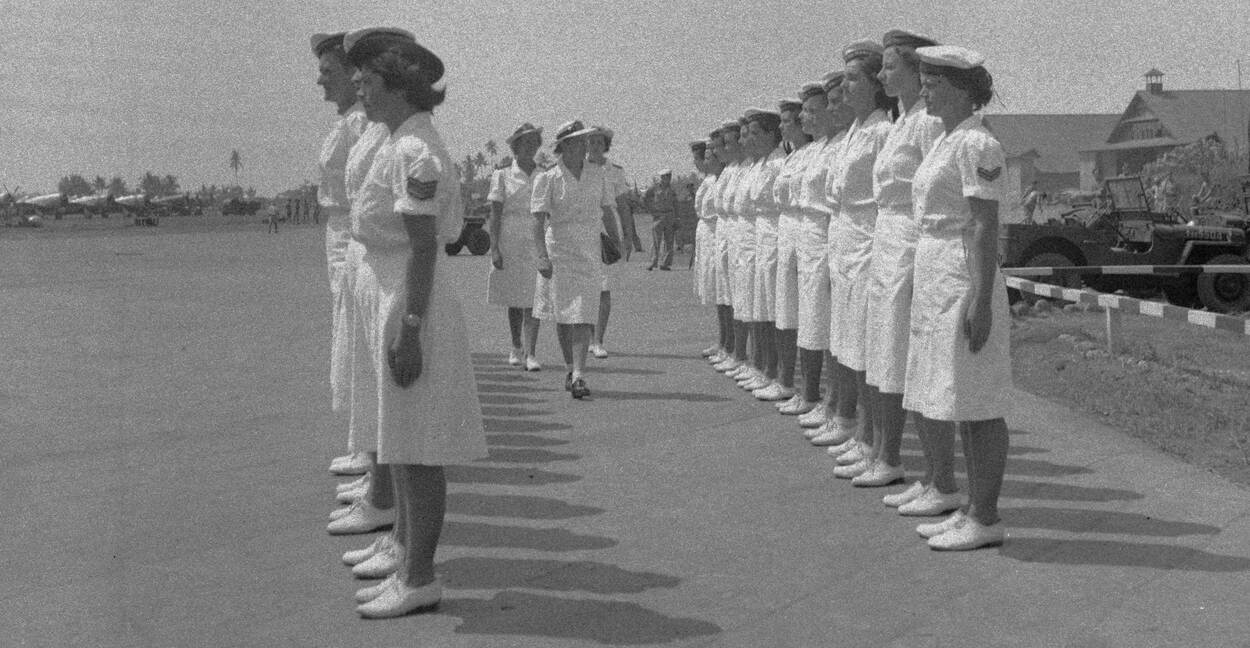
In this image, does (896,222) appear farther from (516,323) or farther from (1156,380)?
(516,323)

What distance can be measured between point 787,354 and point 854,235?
260 cm

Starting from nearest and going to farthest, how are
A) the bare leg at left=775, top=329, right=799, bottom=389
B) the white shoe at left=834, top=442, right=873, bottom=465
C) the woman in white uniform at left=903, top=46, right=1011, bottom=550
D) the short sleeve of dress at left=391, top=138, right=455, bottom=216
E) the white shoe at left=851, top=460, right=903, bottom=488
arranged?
the short sleeve of dress at left=391, top=138, right=455, bottom=216 < the woman in white uniform at left=903, top=46, right=1011, bottom=550 < the white shoe at left=851, top=460, right=903, bottom=488 < the white shoe at left=834, top=442, right=873, bottom=465 < the bare leg at left=775, top=329, right=799, bottom=389

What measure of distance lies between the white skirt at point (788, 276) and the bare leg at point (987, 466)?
12.4 ft

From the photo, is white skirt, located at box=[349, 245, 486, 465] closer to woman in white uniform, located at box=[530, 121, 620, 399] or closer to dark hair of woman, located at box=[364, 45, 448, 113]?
dark hair of woman, located at box=[364, 45, 448, 113]

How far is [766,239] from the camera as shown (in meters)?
11.0

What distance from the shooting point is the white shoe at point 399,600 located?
542 centimetres

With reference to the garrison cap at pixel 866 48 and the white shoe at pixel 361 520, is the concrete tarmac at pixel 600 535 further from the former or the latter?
the garrison cap at pixel 866 48

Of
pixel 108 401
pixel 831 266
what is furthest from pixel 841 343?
pixel 108 401

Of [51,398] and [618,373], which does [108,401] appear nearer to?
[51,398]

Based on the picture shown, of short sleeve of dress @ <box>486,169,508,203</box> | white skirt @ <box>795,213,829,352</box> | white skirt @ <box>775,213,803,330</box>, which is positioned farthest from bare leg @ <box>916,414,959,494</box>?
short sleeve of dress @ <box>486,169,508,203</box>

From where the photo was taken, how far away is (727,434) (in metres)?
9.56

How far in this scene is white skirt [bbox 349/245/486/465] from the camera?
5.38m

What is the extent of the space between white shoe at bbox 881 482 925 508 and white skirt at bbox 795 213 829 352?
6.27 ft

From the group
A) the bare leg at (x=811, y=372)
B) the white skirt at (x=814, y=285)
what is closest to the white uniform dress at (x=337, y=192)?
the white skirt at (x=814, y=285)
